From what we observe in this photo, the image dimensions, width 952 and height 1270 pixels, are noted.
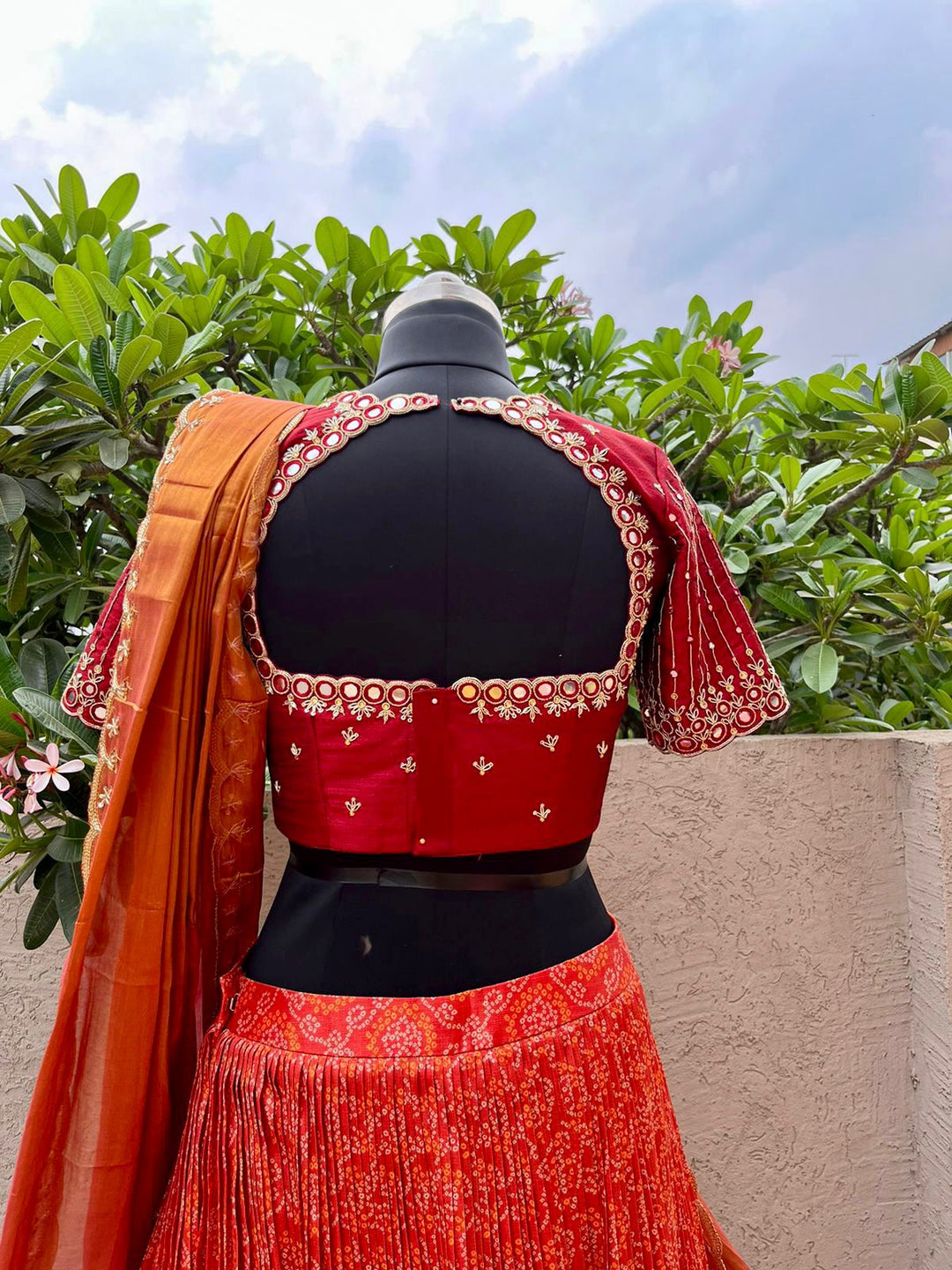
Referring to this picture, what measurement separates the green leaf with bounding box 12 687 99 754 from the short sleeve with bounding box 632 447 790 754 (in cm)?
60

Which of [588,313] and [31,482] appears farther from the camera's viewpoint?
[588,313]

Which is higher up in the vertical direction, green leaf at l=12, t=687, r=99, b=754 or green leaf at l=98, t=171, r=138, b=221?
green leaf at l=98, t=171, r=138, b=221

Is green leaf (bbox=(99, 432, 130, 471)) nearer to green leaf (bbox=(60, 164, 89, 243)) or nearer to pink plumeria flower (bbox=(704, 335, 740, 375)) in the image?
green leaf (bbox=(60, 164, 89, 243))

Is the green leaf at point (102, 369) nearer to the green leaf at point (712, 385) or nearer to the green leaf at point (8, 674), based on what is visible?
the green leaf at point (8, 674)

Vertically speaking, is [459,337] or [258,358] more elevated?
[258,358]

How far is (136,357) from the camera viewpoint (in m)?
1.09

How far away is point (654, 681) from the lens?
0.88 meters

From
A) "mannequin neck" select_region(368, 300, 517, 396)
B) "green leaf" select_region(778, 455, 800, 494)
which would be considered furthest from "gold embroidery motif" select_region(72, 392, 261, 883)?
"green leaf" select_region(778, 455, 800, 494)

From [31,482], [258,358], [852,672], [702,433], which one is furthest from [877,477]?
[31,482]

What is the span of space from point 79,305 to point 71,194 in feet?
1.42

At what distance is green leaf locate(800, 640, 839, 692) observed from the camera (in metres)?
1.43

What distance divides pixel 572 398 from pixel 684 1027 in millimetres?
1179

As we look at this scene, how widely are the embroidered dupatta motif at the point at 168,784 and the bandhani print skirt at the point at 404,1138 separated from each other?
0.17 ft

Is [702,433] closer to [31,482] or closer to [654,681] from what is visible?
[654,681]
